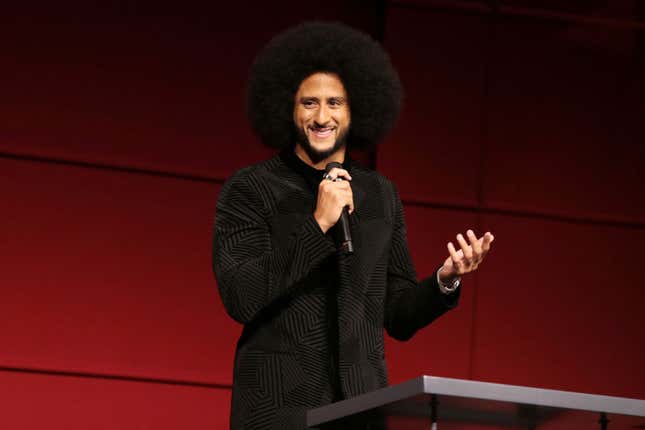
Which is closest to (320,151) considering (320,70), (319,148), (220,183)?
(319,148)

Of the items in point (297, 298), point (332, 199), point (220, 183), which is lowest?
point (297, 298)

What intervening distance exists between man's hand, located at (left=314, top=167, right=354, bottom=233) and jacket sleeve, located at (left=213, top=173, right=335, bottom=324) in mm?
19

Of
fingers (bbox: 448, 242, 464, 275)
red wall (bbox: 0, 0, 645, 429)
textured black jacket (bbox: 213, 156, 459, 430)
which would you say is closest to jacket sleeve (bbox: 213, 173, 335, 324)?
textured black jacket (bbox: 213, 156, 459, 430)

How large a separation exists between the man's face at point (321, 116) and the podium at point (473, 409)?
0.65m

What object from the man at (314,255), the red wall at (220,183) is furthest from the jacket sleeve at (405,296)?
the red wall at (220,183)

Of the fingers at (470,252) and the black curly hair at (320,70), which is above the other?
the black curly hair at (320,70)

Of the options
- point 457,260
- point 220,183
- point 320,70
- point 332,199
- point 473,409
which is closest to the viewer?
point 473,409

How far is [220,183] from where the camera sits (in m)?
3.55

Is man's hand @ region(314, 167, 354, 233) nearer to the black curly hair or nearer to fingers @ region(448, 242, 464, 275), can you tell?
fingers @ region(448, 242, 464, 275)

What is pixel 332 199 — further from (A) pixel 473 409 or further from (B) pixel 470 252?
(A) pixel 473 409

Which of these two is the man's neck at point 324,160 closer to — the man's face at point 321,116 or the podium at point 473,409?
the man's face at point 321,116

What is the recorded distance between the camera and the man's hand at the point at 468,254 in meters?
1.93

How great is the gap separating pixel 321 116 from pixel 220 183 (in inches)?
56.1

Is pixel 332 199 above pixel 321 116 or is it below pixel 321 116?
below
